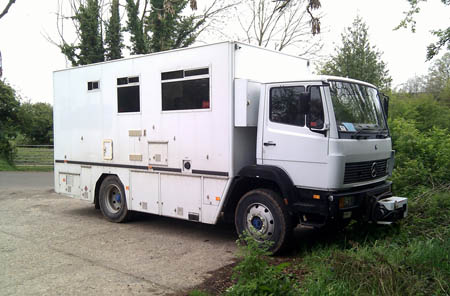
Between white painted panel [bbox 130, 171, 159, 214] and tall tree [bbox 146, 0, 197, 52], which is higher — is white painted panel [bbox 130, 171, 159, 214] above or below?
below

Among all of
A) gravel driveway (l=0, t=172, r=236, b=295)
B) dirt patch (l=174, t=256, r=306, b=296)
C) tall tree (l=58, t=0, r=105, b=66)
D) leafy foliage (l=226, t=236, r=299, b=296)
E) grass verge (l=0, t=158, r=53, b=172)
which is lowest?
gravel driveway (l=0, t=172, r=236, b=295)

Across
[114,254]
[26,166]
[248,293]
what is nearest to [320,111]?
[248,293]

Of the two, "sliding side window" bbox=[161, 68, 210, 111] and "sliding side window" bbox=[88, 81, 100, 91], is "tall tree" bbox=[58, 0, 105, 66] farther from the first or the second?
"sliding side window" bbox=[161, 68, 210, 111]

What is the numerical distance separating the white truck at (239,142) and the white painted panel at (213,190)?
0.06 ft

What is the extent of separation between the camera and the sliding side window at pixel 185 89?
24.1 ft

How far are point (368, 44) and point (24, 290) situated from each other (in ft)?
56.0

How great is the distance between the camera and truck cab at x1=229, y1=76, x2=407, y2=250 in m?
6.01

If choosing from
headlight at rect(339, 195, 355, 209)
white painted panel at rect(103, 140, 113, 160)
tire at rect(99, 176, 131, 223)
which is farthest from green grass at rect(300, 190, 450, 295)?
white painted panel at rect(103, 140, 113, 160)

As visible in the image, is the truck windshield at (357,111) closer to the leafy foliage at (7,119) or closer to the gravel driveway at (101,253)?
the gravel driveway at (101,253)

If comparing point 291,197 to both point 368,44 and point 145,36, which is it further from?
point 368,44

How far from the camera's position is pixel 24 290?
526cm

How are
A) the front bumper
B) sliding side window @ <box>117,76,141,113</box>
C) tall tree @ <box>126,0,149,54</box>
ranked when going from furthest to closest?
tall tree @ <box>126,0,149,54</box> < sliding side window @ <box>117,76,141,113</box> < the front bumper

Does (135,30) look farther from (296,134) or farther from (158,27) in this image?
(296,134)

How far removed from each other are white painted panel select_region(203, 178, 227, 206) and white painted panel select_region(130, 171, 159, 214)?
1.33 metres
